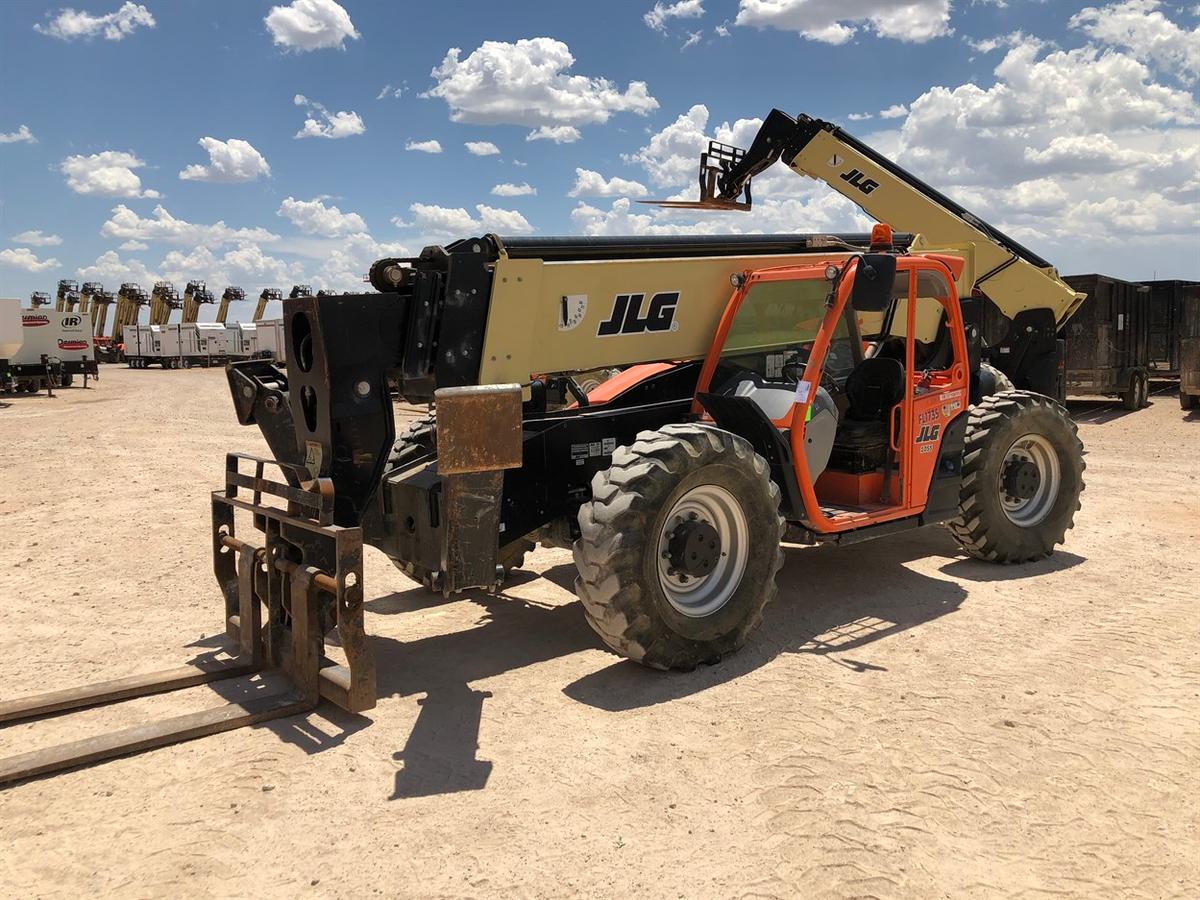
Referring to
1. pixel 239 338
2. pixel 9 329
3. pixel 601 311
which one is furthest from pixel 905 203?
pixel 239 338

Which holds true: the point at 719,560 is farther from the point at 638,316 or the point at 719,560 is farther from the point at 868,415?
the point at 868,415

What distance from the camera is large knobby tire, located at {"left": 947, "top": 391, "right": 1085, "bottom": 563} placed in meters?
7.38

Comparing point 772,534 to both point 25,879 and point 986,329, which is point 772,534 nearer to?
point 25,879

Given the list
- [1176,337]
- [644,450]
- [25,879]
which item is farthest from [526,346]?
[1176,337]

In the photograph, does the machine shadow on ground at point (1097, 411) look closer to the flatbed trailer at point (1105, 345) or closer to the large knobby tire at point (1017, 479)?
the flatbed trailer at point (1105, 345)

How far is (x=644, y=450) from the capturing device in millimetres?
5238

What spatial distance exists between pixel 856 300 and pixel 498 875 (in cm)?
439

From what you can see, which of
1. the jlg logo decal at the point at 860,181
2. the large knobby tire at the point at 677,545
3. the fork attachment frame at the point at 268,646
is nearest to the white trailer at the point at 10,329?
the jlg logo decal at the point at 860,181

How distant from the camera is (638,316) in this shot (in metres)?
6.16

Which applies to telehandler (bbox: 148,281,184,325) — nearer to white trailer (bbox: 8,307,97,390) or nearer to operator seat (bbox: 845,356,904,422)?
white trailer (bbox: 8,307,97,390)

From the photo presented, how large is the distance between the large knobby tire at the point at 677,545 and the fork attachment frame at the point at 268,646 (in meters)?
1.28

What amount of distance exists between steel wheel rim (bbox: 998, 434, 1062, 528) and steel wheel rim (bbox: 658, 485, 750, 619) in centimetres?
313

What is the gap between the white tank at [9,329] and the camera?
2820cm

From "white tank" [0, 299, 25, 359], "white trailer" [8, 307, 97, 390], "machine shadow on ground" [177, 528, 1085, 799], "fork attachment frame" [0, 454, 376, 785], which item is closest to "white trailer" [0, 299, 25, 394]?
"white tank" [0, 299, 25, 359]
